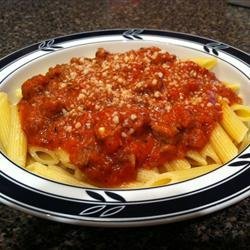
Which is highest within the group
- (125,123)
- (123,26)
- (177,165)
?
(123,26)

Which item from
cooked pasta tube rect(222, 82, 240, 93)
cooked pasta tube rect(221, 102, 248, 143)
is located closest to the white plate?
cooked pasta tube rect(221, 102, 248, 143)

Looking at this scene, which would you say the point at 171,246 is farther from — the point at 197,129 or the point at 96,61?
the point at 96,61

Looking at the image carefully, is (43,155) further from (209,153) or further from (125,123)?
(209,153)

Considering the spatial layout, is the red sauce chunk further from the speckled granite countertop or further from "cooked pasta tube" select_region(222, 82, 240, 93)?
the speckled granite countertop

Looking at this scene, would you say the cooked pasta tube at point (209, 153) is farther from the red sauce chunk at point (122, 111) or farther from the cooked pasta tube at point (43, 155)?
the cooked pasta tube at point (43, 155)

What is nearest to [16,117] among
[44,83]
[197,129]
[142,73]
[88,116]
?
[44,83]

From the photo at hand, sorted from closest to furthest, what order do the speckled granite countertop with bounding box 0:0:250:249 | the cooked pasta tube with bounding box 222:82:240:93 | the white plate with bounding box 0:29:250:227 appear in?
the white plate with bounding box 0:29:250:227
the speckled granite countertop with bounding box 0:0:250:249
the cooked pasta tube with bounding box 222:82:240:93

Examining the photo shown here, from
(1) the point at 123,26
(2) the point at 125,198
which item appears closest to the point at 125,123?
(2) the point at 125,198
